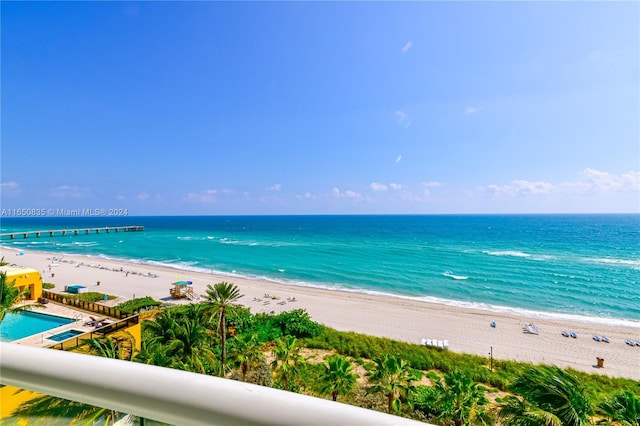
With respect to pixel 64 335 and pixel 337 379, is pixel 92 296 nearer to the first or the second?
pixel 64 335

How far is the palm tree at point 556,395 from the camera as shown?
7.07 metres

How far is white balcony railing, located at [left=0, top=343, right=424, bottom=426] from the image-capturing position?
0.80m

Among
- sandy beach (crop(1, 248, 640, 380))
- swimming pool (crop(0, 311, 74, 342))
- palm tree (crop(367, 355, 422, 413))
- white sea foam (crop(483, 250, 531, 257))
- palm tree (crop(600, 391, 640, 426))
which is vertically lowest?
sandy beach (crop(1, 248, 640, 380))

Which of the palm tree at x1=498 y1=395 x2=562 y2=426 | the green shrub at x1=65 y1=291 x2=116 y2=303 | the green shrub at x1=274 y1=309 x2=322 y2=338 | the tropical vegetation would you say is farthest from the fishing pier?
the palm tree at x1=498 y1=395 x2=562 y2=426

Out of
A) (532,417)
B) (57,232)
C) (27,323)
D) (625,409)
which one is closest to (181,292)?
(27,323)

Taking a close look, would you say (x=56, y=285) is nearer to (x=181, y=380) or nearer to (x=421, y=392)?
(x=421, y=392)

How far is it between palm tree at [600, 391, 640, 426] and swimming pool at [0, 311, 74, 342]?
22.9 meters

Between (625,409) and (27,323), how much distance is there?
83.1ft

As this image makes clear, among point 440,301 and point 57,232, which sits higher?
point 57,232

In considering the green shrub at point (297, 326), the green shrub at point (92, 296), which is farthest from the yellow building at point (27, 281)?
the green shrub at point (297, 326)

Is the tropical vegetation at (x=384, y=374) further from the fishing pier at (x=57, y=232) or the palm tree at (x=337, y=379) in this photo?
the fishing pier at (x=57, y=232)

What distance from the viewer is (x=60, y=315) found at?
17.9 meters

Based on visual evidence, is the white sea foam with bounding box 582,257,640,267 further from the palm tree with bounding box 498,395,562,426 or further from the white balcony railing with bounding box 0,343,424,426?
the white balcony railing with bounding box 0,343,424,426

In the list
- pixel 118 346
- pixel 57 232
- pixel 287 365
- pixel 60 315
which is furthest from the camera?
pixel 57 232
